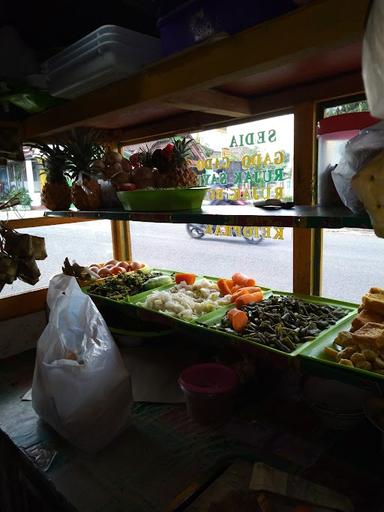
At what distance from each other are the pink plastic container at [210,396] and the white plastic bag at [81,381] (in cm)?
23

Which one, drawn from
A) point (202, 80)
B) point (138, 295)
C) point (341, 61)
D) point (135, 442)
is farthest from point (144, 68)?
point (135, 442)

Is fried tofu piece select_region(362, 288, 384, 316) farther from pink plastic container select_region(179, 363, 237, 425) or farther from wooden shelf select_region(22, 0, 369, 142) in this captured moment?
wooden shelf select_region(22, 0, 369, 142)

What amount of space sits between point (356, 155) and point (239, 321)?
78 centimetres

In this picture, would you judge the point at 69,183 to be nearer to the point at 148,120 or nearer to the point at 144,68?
the point at 148,120

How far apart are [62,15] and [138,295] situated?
55.3 inches

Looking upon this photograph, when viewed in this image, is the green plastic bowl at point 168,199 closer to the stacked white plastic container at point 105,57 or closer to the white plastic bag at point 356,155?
the stacked white plastic container at point 105,57

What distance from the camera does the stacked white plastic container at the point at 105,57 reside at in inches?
46.3

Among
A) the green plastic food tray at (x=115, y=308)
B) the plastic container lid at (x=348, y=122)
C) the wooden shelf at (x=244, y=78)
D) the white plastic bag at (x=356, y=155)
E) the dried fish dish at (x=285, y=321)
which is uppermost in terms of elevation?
the wooden shelf at (x=244, y=78)

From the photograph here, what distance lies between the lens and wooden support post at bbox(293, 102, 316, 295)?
4.92 feet

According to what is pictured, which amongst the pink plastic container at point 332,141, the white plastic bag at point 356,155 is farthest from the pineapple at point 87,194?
the white plastic bag at point 356,155

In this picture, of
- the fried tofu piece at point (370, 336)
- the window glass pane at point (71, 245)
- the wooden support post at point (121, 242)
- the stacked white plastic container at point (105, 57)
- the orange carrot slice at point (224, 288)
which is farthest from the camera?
the wooden support post at point (121, 242)

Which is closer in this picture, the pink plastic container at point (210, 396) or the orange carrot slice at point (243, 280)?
the pink plastic container at point (210, 396)

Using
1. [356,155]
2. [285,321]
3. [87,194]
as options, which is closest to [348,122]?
[356,155]

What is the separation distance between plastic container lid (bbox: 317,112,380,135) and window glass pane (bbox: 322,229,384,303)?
0.55 metres
